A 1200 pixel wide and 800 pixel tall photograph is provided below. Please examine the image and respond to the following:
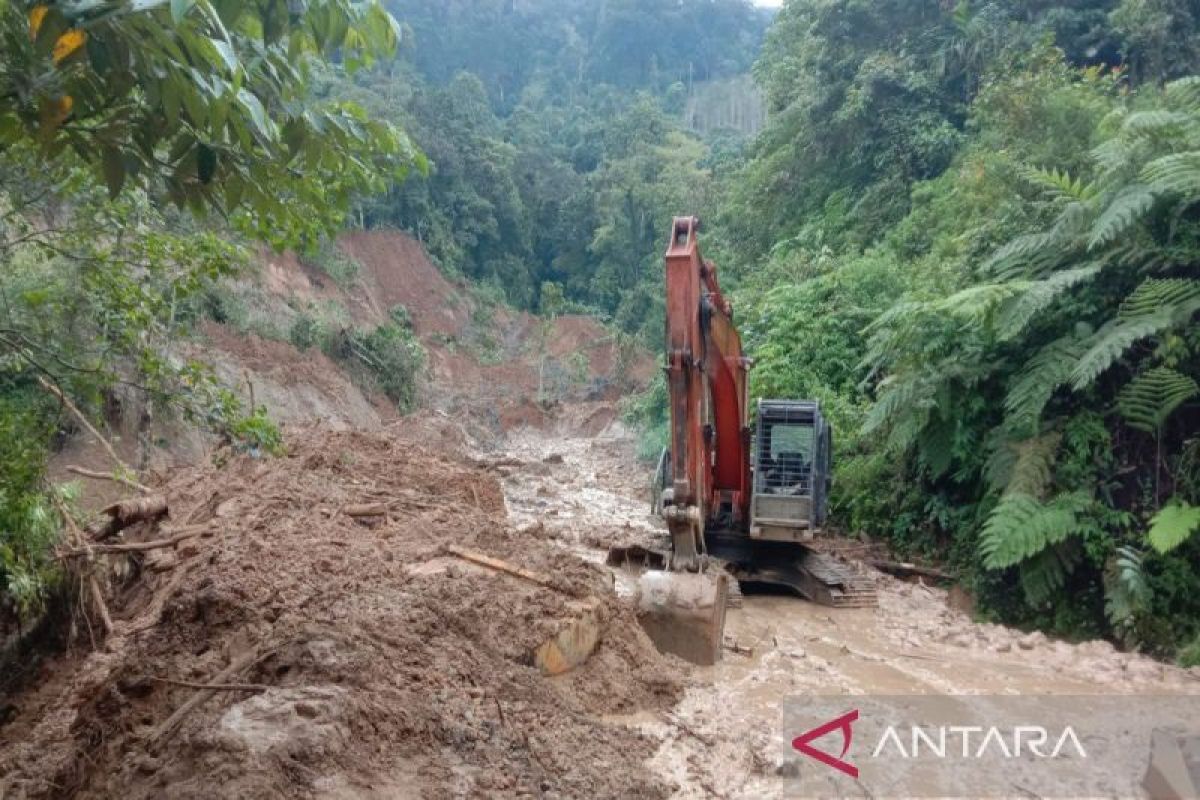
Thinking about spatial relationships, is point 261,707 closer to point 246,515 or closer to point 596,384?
point 246,515

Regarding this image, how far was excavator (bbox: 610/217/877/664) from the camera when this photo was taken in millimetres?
6680

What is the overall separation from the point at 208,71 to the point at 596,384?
32.9 meters

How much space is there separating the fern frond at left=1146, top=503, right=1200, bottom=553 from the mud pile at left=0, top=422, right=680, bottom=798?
4.15 m

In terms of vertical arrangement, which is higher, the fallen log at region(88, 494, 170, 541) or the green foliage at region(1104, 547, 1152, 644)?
the fallen log at region(88, 494, 170, 541)

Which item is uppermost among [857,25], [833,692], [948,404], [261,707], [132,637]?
[857,25]

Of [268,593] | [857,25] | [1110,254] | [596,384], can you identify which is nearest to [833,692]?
[268,593]

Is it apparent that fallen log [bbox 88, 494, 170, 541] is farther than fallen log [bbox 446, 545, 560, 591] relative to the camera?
Yes

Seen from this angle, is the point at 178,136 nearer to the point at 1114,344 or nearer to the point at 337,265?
the point at 1114,344

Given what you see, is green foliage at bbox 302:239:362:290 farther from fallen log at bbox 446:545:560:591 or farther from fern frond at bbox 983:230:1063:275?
fallen log at bbox 446:545:560:591

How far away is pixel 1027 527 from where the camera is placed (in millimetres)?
7848

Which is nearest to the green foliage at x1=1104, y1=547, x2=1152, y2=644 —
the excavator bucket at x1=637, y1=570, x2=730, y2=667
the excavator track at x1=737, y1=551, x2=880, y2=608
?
the excavator track at x1=737, y1=551, x2=880, y2=608

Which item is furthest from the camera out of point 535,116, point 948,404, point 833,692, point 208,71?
point 535,116

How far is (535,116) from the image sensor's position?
6334cm

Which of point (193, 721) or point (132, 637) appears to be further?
point (132, 637)
